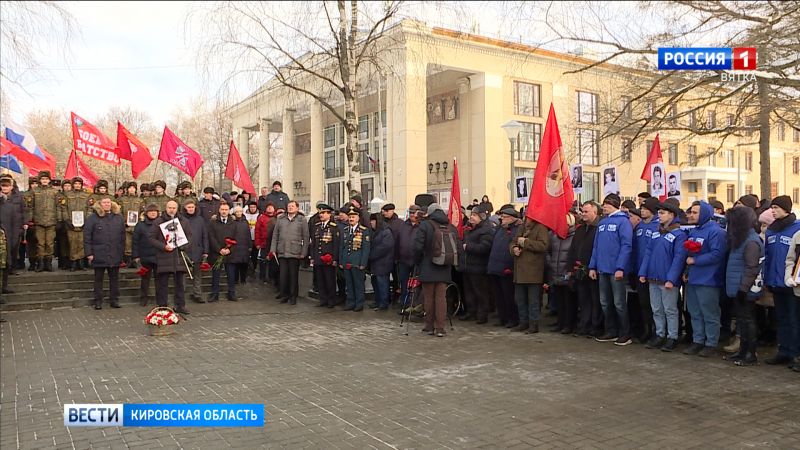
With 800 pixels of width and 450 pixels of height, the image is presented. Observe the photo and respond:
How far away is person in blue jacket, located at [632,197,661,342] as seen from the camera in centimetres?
920

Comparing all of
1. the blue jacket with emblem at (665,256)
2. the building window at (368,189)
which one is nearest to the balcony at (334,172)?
the building window at (368,189)

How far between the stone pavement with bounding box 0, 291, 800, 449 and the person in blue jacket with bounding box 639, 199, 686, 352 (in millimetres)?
436

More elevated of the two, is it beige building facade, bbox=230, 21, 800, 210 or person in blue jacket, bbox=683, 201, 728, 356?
beige building facade, bbox=230, 21, 800, 210

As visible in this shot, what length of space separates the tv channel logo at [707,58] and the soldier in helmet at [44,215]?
43.2ft

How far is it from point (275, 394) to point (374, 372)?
1390mm

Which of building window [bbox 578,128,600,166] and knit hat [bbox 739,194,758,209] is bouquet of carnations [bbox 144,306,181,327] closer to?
knit hat [bbox 739,194,758,209]

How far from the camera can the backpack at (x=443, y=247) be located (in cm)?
988

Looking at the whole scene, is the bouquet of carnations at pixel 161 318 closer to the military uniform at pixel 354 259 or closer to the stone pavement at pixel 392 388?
the stone pavement at pixel 392 388

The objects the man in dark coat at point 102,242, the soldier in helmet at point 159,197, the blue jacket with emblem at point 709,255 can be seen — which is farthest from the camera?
the soldier in helmet at point 159,197

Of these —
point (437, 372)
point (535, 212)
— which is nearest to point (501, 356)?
point (437, 372)

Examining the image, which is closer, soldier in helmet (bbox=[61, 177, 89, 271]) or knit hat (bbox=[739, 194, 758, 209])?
knit hat (bbox=[739, 194, 758, 209])

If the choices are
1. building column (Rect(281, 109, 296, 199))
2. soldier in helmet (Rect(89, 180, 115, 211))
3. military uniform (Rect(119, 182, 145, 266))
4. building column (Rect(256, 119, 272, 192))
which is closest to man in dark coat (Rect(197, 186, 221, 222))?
military uniform (Rect(119, 182, 145, 266))

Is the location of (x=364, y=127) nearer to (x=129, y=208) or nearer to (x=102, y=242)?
(x=129, y=208)

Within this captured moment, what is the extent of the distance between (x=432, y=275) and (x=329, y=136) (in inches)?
1694
